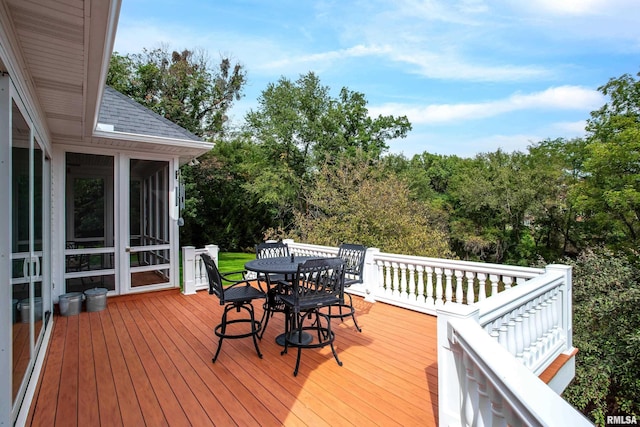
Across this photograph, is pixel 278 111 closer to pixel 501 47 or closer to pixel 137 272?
pixel 501 47

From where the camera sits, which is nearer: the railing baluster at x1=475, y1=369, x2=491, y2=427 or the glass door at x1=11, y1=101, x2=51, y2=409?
the railing baluster at x1=475, y1=369, x2=491, y2=427

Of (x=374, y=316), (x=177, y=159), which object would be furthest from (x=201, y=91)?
(x=374, y=316)

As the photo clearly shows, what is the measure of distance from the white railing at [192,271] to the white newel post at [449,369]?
15.7 feet

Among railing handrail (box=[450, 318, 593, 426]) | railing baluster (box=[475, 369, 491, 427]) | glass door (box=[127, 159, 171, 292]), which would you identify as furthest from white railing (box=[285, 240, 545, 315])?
glass door (box=[127, 159, 171, 292])

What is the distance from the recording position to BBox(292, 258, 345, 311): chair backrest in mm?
3121

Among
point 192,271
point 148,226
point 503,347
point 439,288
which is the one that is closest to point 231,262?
point 192,271

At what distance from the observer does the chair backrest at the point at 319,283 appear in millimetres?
A: 3121

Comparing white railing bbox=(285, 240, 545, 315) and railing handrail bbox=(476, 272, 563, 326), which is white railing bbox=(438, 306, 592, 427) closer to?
railing handrail bbox=(476, 272, 563, 326)

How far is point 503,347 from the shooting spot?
1.60 m

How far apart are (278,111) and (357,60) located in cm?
583

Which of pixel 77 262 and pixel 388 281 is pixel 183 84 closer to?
pixel 77 262

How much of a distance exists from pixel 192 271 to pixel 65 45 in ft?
14.6

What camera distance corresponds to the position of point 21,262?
7.91 ft

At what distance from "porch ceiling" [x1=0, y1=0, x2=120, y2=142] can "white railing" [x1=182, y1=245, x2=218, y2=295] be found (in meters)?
3.20
